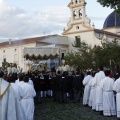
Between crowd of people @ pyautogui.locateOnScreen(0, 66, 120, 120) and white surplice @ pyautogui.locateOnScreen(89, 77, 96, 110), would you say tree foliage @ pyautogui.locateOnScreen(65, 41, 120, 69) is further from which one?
white surplice @ pyautogui.locateOnScreen(89, 77, 96, 110)

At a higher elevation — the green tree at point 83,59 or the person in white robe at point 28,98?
the green tree at point 83,59

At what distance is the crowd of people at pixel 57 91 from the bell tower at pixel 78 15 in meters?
31.1

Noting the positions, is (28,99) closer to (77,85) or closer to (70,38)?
(77,85)

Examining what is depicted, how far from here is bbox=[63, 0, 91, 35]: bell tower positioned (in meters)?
47.1

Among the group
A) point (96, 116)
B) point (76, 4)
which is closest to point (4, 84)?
point (96, 116)

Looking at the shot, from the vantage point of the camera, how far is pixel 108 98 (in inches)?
428

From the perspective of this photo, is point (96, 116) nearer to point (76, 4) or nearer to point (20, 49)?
point (76, 4)

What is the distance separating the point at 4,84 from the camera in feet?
17.0

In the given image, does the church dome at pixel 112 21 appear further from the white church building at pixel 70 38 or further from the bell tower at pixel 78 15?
the bell tower at pixel 78 15

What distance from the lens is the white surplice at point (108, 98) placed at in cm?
1068

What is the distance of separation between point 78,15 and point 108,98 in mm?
39029

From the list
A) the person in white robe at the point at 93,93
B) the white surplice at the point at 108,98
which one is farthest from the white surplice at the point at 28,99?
the person in white robe at the point at 93,93

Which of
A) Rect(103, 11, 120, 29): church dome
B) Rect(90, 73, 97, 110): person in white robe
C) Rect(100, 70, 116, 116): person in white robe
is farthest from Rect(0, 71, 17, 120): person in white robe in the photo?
Rect(103, 11, 120, 29): church dome

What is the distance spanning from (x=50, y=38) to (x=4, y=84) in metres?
45.8
